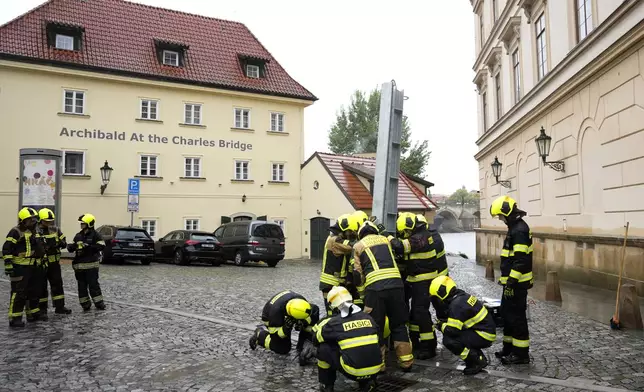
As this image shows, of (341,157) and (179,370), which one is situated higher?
(341,157)

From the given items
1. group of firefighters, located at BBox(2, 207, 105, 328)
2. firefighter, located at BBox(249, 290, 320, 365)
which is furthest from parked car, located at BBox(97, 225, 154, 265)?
firefighter, located at BBox(249, 290, 320, 365)

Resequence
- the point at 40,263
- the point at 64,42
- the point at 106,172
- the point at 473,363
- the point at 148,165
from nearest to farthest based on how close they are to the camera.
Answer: the point at 473,363
the point at 40,263
the point at 106,172
the point at 64,42
the point at 148,165

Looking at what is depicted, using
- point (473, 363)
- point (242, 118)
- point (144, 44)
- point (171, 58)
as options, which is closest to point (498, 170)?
point (242, 118)

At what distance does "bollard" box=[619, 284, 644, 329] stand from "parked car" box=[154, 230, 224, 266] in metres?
15.2

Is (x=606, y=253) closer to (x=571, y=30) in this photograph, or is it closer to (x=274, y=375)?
(x=571, y=30)

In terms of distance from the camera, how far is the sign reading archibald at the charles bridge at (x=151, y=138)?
24.0 metres

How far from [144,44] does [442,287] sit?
25835mm

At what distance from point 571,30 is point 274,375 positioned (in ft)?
40.2

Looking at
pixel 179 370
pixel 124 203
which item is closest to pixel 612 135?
pixel 179 370

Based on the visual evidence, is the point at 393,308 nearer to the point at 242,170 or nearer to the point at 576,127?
the point at 576,127

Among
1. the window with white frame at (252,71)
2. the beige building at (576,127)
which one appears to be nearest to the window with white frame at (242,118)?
the window with white frame at (252,71)

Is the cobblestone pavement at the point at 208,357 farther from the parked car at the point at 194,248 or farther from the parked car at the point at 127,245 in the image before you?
the parked car at the point at 194,248

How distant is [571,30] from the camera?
13352 millimetres

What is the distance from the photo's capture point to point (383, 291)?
5.77m
